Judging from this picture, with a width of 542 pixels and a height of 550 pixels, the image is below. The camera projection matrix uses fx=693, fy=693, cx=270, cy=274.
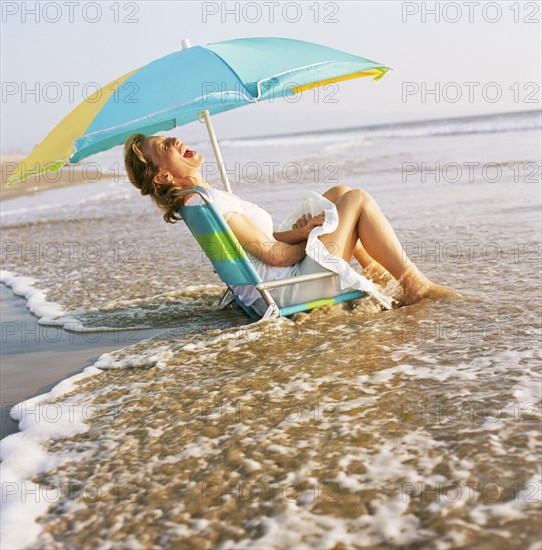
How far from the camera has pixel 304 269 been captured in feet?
15.9

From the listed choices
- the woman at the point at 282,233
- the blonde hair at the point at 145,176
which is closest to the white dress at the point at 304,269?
the woman at the point at 282,233

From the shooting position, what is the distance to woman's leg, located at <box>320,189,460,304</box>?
4.83 meters

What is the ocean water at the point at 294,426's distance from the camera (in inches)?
95.3

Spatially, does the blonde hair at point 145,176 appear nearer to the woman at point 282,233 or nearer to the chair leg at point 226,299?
the woman at point 282,233

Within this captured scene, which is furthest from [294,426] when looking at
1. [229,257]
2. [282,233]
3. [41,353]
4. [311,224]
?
[41,353]

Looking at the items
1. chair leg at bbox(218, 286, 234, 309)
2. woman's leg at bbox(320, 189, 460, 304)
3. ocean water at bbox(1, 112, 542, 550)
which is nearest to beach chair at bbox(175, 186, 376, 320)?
ocean water at bbox(1, 112, 542, 550)

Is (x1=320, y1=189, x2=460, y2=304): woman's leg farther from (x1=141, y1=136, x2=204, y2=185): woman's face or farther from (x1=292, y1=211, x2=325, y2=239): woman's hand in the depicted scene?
(x1=141, y1=136, x2=204, y2=185): woman's face

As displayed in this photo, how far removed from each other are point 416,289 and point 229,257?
1359mm

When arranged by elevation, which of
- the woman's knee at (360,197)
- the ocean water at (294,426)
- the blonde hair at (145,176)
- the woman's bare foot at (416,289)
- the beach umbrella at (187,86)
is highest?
the beach umbrella at (187,86)

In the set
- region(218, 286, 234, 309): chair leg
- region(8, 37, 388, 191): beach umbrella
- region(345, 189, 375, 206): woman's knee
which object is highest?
region(8, 37, 388, 191): beach umbrella

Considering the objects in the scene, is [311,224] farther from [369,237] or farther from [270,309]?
[270,309]

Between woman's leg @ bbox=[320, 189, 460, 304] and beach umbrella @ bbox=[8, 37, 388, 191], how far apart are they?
881 mm

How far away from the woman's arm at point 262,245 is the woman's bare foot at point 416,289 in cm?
75

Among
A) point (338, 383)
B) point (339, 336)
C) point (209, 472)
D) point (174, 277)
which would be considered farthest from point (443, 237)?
point (209, 472)
